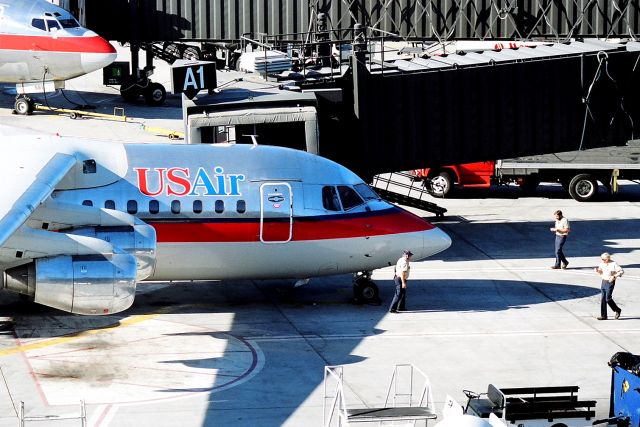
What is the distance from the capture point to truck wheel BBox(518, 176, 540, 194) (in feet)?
150

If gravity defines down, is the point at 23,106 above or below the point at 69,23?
below

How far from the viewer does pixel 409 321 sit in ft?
99.8

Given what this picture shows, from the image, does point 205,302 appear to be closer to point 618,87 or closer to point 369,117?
point 369,117

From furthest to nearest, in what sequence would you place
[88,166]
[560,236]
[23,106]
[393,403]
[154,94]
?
[154,94], [23,106], [560,236], [88,166], [393,403]

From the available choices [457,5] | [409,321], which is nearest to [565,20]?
[457,5]

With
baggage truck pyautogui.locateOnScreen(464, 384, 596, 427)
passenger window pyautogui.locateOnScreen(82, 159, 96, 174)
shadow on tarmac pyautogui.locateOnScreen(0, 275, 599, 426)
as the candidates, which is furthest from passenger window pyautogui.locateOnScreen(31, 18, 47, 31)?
baggage truck pyautogui.locateOnScreen(464, 384, 596, 427)

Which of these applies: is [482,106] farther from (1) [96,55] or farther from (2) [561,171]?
(1) [96,55]

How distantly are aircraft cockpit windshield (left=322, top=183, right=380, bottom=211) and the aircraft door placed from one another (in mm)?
1053

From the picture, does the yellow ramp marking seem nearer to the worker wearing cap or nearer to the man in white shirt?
the worker wearing cap

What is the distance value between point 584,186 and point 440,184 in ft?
17.1

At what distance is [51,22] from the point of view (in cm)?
4975

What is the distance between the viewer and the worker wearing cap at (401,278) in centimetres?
3058

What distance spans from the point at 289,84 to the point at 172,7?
18.5 metres

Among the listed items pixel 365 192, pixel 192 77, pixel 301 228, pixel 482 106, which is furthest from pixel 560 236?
pixel 192 77
